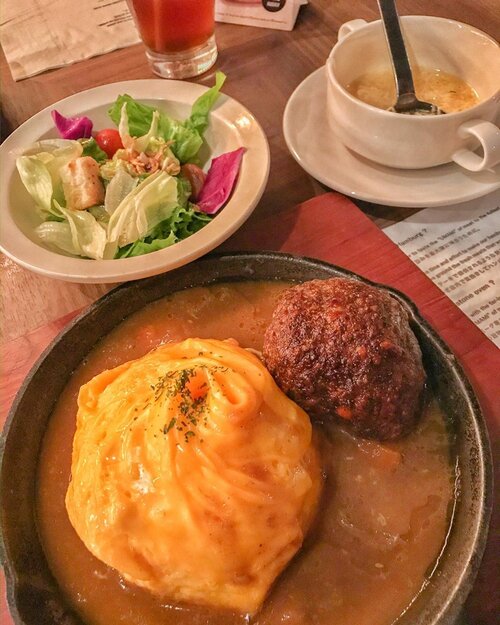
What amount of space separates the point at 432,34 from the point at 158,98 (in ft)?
3.07

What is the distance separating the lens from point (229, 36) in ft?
7.84

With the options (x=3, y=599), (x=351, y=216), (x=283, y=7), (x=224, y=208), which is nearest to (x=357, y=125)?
(x=351, y=216)

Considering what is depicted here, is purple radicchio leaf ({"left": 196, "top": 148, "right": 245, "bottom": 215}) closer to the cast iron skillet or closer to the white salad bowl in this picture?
the white salad bowl

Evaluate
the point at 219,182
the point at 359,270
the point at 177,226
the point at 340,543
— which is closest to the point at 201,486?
the point at 340,543

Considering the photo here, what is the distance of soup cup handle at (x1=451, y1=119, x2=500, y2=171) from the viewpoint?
58.3 inches

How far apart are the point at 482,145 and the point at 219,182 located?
0.76 metres

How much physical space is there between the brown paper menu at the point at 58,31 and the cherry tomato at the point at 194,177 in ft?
3.09

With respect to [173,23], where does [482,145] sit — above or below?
below

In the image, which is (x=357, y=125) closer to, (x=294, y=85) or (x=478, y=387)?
(x=294, y=85)

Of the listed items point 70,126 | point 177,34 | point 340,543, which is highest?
point 177,34

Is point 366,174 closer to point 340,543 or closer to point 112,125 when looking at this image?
point 112,125

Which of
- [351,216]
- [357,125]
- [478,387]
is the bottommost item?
[478,387]

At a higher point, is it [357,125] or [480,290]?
[357,125]

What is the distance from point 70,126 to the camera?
189 cm
